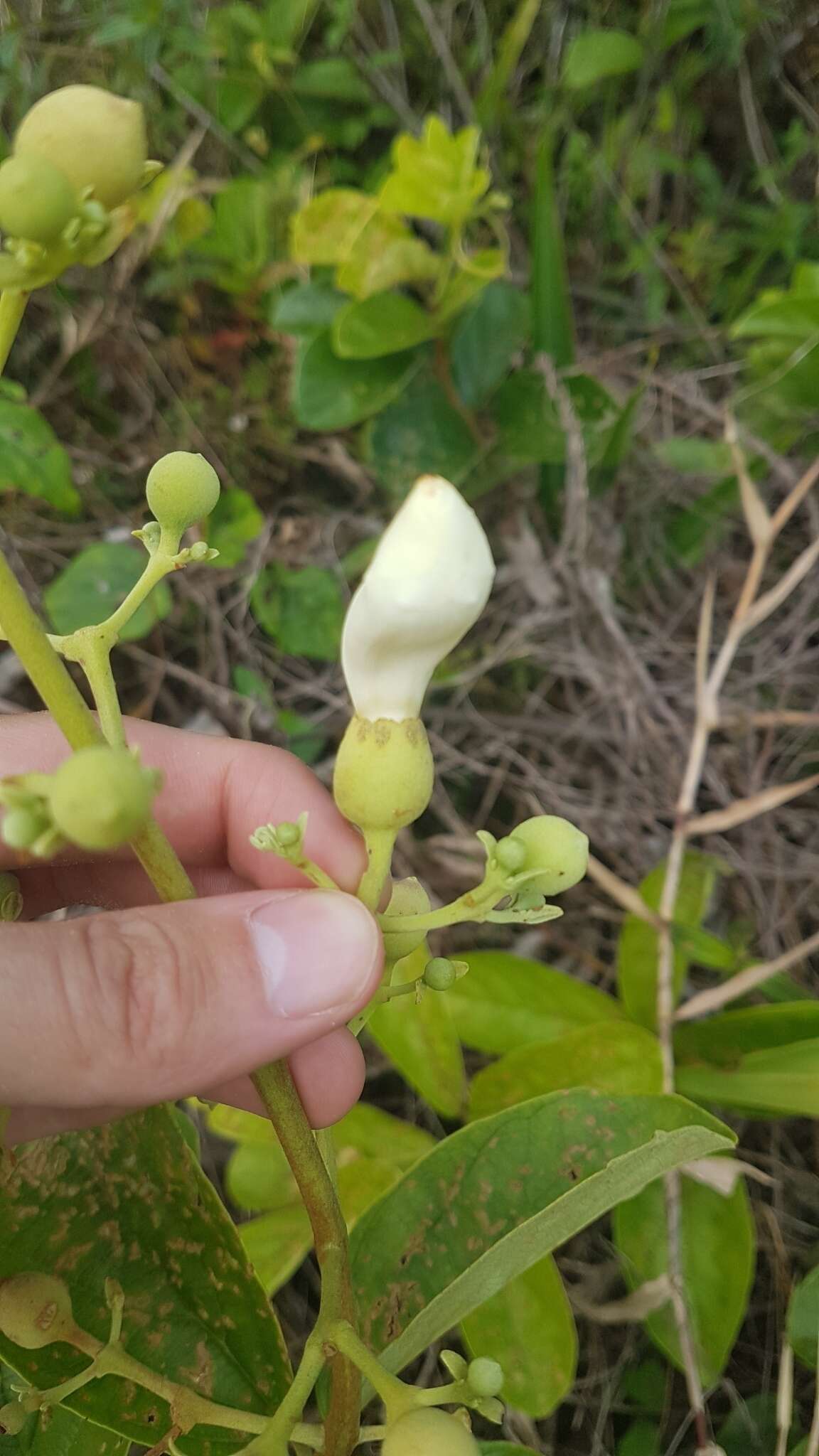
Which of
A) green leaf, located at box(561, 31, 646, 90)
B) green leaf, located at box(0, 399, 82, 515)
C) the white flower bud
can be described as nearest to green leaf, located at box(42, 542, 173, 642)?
green leaf, located at box(0, 399, 82, 515)

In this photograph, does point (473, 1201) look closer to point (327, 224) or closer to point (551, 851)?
point (551, 851)

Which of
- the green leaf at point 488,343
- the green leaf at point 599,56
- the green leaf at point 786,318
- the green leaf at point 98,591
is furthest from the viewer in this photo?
the green leaf at point 599,56

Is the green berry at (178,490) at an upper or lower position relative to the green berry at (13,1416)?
upper

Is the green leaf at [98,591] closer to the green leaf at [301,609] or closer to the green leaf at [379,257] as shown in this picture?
the green leaf at [301,609]

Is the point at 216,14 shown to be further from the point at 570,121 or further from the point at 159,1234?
the point at 159,1234

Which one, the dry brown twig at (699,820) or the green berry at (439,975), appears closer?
the green berry at (439,975)

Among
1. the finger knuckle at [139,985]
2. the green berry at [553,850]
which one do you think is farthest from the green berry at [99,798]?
the green berry at [553,850]

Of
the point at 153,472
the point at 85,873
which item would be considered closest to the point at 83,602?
the point at 85,873
